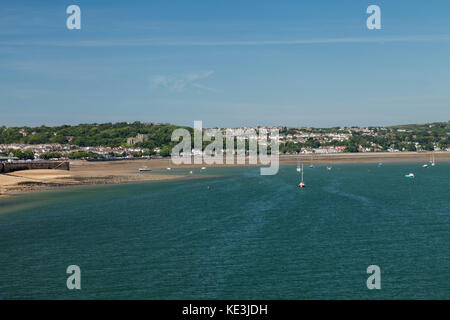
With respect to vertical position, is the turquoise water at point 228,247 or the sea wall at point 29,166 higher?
the sea wall at point 29,166

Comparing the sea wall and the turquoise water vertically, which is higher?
the sea wall

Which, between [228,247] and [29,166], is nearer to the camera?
[228,247]

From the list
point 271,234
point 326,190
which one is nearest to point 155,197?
point 326,190

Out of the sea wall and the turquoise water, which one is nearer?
the turquoise water

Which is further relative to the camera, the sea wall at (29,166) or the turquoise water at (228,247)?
the sea wall at (29,166)

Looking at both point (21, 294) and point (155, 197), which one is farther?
point (155, 197)

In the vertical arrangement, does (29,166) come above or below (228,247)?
above
